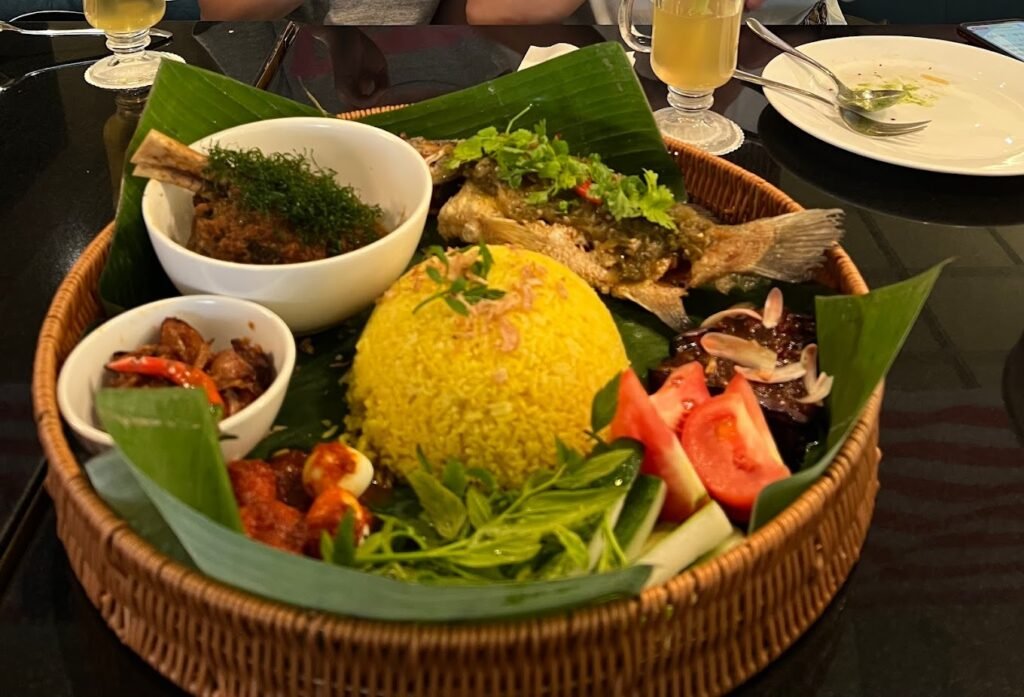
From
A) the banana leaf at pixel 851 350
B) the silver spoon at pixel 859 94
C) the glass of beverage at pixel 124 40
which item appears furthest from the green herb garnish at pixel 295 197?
the silver spoon at pixel 859 94

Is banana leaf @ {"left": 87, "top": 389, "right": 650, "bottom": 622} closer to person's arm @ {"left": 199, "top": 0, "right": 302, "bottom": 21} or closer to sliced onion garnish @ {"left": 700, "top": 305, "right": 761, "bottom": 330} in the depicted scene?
sliced onion garnish @ {"left": 700, "top": 305, "right": 761, "bottom": 330}

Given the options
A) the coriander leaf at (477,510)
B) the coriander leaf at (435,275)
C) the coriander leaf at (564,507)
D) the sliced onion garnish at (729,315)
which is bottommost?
the sliced onion garnish at (729,315)

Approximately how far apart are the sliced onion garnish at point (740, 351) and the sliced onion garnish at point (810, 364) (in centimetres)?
4

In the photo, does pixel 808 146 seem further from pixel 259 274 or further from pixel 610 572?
pixel 610 572

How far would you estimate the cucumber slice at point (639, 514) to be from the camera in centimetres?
116

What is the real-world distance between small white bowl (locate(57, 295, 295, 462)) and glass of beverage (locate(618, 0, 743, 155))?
132 centimetres

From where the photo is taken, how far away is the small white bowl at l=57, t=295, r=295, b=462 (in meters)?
1.26

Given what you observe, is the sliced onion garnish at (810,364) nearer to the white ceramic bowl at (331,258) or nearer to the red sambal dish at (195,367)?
the white ceramic bowl at (331,258)

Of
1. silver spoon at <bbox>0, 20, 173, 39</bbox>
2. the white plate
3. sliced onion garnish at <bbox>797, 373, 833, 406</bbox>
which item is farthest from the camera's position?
silver spoon at <bbox>0, 20, 173, 39</bbox>

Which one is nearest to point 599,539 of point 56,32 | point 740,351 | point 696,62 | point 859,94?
point 740,351

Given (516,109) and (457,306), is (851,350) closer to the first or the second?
(457,306)

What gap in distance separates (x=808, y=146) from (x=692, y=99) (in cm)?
31

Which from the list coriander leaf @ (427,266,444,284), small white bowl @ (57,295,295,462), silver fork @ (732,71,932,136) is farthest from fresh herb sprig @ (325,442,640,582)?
silver fork @ (732,71,932,136)

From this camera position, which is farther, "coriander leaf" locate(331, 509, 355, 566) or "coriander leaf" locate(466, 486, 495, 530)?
"coriander leaf" locate(466, 486, 495, 530)
